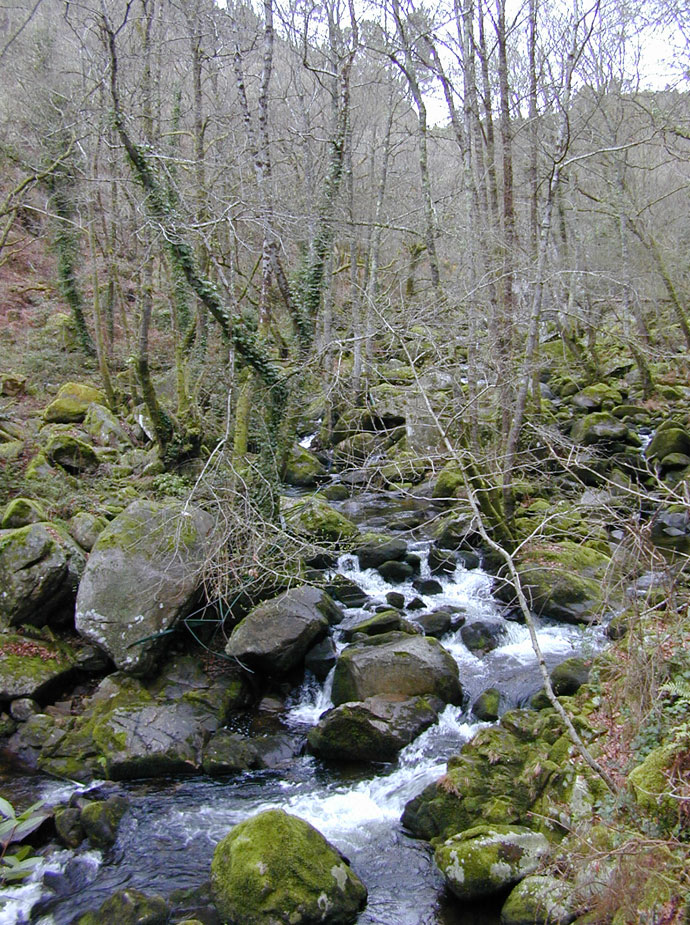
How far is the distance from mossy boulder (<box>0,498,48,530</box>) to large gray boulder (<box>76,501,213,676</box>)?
1.28 m

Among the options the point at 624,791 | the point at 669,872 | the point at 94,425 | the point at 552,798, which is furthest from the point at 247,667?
the point at 94,425

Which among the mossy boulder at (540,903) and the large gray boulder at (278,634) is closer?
the mossy boulder at (540,903)

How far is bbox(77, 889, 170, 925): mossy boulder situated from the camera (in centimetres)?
476

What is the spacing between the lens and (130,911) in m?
4.80

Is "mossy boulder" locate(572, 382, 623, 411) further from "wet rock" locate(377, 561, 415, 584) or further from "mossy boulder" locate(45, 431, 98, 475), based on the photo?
"mossy boulder" locate(45, 431, 98, 475)

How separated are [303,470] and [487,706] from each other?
8.89m

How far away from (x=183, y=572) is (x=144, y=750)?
7.38 feet

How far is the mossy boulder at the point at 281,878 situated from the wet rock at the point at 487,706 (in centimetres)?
241

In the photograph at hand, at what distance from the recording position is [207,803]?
6.38 m

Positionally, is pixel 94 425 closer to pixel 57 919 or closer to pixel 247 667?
pixel 247 667

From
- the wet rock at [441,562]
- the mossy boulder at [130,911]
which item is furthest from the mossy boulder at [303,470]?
the mossy boulder at [130,911]

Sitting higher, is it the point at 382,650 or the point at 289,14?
the point at 289,14

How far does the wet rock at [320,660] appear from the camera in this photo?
8172mm

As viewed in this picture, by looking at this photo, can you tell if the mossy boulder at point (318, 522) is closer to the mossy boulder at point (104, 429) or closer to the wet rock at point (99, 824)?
the mossy boulder at point (104, 429)
